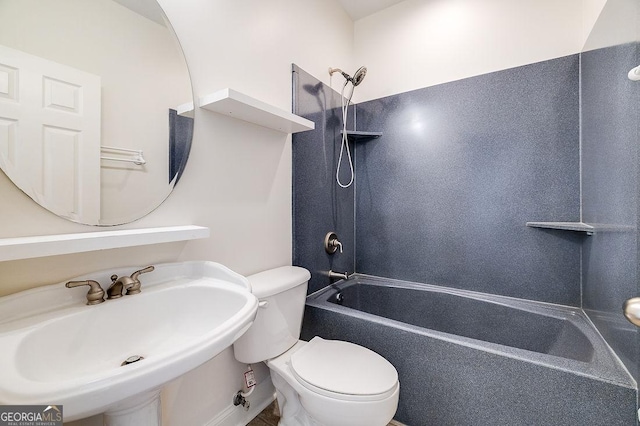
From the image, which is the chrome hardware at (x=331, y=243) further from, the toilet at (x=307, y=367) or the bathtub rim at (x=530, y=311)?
the toilet at (x=307, y=367)

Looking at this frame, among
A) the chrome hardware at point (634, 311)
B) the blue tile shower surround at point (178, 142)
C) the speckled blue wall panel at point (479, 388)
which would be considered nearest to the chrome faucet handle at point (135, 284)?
the blue tile shower surround at point (178, 142)

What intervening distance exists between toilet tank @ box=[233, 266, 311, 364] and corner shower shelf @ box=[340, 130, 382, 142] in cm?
132

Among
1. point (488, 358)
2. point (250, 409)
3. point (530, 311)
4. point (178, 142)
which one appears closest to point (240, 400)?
point (250, 409)

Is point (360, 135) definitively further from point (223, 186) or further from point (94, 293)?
point (94, 293)

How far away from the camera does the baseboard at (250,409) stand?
4.33 ft

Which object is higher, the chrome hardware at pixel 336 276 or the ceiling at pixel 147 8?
the ceiling at pixel 147 8

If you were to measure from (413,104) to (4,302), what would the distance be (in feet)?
7.96

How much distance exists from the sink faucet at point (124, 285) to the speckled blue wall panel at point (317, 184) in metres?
0.94

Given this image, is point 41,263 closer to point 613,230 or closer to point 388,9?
point 613,230

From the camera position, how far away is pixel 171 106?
1.12 m

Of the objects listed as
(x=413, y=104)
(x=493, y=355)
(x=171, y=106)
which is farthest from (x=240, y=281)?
(x=413, y=104)

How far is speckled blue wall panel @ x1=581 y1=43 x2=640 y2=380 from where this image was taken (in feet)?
3.15

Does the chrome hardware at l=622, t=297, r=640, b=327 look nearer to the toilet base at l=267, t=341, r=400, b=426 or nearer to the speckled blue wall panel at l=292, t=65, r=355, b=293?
the toilet base at l=267, t=341, r=400, b=426

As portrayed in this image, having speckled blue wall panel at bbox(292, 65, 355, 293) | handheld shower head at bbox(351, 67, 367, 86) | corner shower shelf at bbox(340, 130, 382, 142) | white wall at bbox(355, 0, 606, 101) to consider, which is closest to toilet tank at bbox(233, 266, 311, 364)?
speckled blue wall panel at bbox(292, 65, 355, 293)
